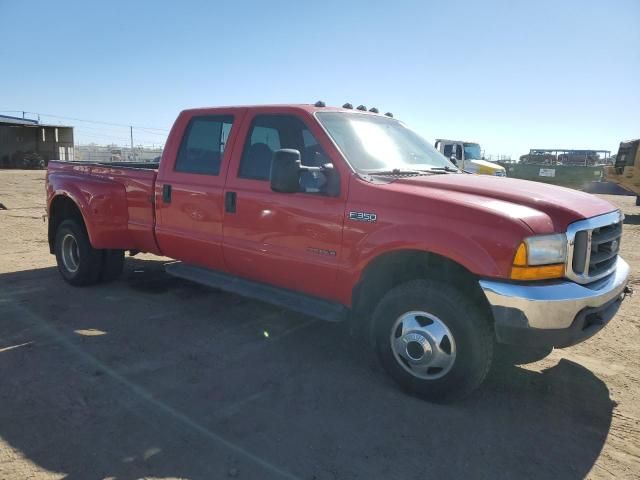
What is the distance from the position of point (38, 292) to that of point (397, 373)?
4.26 metres

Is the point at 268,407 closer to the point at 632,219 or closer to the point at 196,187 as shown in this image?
the point at 196,187

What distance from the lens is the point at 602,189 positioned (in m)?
27.1

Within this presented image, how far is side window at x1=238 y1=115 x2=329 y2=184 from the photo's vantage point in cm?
409

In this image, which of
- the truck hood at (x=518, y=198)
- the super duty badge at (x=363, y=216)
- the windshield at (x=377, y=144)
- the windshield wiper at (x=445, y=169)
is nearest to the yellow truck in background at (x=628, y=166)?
the windshield wiper at (x=445, y=169)

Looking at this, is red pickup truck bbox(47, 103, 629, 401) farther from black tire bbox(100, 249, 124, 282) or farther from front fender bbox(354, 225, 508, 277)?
black tire bbox(100, 249, 124, 282)

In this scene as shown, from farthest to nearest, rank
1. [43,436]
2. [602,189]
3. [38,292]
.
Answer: [602,189]
[38,292]
[43,436]

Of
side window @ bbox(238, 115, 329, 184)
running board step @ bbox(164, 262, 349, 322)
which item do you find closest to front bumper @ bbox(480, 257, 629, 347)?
running board step @ bbox(164, 262, 349, 322)

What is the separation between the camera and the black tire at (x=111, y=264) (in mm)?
5739

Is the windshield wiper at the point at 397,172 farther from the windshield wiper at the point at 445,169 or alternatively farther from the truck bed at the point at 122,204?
the truck bed at the point at 122,204

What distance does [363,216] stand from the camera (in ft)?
11.3

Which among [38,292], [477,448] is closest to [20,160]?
[38,292]

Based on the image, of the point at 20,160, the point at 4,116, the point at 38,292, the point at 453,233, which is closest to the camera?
Answer: the point at 453,233

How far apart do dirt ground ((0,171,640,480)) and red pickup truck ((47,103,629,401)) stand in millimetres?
387

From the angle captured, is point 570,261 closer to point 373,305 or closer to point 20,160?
point 373,305
